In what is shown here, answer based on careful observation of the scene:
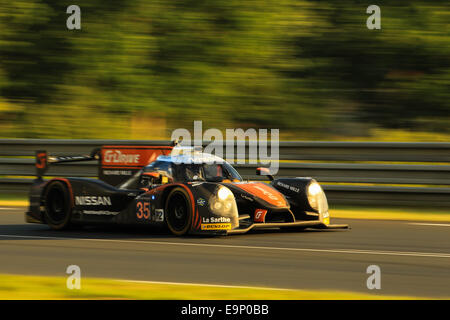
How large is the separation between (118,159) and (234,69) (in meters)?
8.53

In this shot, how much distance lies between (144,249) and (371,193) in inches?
220

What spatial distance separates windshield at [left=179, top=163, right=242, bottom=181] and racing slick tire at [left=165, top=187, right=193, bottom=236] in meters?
0.53

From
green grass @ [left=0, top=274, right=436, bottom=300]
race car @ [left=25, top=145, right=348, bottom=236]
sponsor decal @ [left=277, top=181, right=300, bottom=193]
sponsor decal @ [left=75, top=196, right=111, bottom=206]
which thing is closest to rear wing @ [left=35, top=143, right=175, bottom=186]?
race car @ [left=25, top=145, right=348, bottom=236]

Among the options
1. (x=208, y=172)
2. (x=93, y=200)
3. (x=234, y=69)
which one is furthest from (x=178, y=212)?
(x=234, y=69)

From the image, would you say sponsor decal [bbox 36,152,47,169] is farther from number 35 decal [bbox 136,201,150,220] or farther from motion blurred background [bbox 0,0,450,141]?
motion blurred background [bbox 0,0,450,141]

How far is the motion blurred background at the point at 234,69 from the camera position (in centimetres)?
1741

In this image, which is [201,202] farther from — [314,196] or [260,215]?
[314,196]

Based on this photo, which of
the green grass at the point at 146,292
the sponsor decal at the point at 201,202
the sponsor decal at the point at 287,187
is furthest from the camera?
the sponsor decal at the point at 287,187

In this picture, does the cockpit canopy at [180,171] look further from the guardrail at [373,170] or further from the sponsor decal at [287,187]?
the guardrail at [373,170]

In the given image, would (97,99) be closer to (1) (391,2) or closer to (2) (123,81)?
(2) (123,81)

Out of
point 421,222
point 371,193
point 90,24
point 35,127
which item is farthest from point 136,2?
point 421,222

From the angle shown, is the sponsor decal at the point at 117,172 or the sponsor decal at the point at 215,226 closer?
the sponsor decal at the point at 215,226

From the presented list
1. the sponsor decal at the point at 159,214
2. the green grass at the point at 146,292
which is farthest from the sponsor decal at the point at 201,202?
the green grass at the point at 146,292

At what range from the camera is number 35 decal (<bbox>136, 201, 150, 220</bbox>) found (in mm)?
9125
